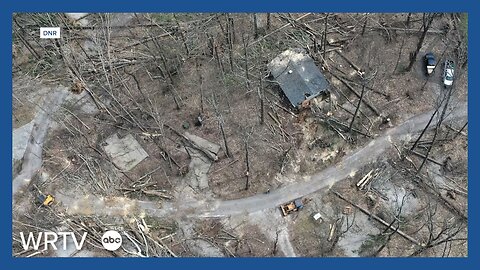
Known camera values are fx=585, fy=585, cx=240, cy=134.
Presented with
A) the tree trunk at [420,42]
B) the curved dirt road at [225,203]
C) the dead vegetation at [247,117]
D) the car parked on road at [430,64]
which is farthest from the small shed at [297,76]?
the car parked on road at [430,64]

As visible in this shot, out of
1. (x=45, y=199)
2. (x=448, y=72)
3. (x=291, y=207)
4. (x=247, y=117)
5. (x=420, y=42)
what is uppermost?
(x=420, y=42)

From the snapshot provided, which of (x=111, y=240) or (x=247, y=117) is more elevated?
(x=247, y=117)

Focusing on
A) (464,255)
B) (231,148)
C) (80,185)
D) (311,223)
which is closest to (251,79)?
(231,148)

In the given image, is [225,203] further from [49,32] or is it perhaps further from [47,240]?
[49,32]

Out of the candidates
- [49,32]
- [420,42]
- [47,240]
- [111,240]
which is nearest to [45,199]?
[47,240]

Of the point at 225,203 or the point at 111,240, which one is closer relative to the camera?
the point at 111,240
